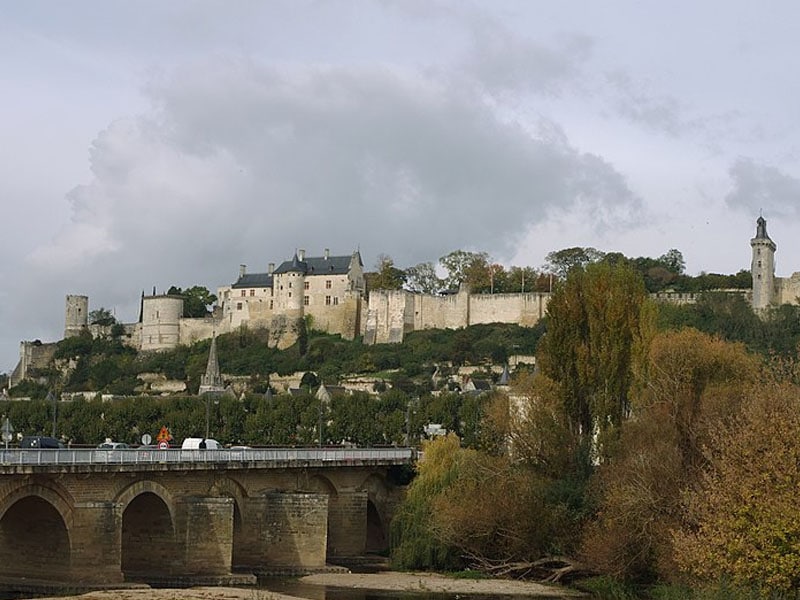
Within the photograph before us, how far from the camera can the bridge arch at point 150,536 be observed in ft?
135

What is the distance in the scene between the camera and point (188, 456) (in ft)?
144

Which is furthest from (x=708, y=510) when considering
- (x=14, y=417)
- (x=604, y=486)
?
(x=14, y=417)

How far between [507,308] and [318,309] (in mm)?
18716

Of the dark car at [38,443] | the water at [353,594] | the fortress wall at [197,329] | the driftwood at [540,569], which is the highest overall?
the fortress wall at [197,329]

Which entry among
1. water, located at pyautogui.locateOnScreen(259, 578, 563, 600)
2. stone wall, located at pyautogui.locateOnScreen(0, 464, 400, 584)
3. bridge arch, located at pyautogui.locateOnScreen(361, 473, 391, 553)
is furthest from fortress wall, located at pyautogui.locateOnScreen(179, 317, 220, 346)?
water, located at pyautogui.locateOnScreen(259, 578, 563, 600)

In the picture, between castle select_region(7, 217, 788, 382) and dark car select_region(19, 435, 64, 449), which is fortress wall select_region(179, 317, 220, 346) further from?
dark car select_region(19, 435, 64, 449)

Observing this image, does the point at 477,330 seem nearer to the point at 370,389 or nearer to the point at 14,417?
the point at 370,389

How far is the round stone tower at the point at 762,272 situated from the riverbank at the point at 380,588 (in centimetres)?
7741

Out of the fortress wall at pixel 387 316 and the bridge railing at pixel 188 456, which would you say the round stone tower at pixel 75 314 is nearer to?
the fortress wall at pixel 387 316

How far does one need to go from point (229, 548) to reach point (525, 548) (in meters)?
9.79

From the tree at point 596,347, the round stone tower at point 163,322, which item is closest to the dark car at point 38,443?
the tree at point 596,347

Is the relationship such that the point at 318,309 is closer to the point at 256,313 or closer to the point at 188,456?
the point at 256,313

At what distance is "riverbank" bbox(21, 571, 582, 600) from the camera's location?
118 ft

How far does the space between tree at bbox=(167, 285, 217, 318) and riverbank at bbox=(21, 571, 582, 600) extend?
98800mm
